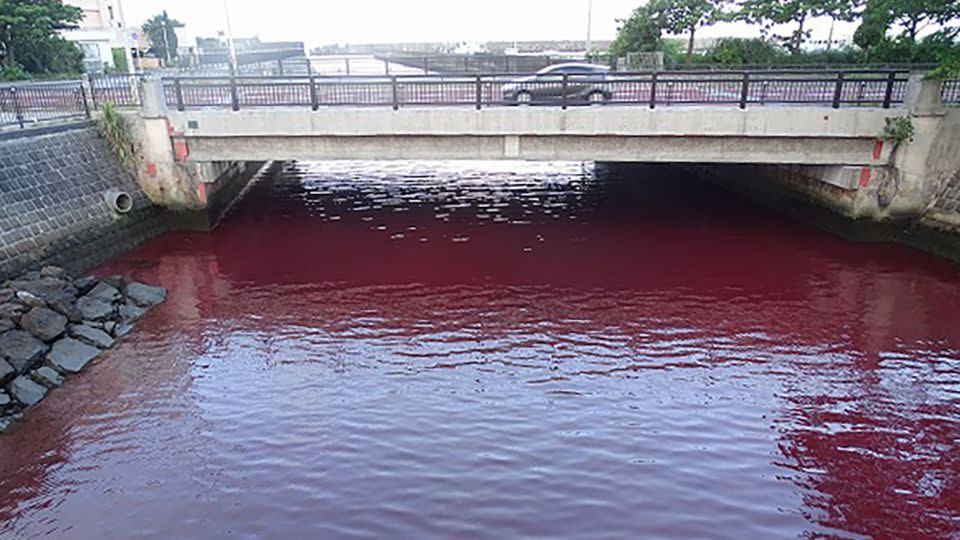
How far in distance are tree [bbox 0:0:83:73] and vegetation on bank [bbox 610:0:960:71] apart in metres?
33.2

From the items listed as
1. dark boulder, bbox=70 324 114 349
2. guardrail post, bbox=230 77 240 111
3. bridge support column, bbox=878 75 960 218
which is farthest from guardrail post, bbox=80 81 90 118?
bridge support column, bbox=878 75 960 218

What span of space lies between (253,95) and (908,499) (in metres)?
17.3

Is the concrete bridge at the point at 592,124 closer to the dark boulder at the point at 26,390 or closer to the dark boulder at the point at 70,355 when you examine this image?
the dark boulder at the point at 70,355

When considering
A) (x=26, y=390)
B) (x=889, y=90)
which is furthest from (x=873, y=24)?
(x=26, y=390)

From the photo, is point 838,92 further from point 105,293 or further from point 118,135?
point 118,135

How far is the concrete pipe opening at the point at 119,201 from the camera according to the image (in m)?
17.6

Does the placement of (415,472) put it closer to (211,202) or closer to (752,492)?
(752,492)

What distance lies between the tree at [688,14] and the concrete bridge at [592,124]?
20414 millimetres

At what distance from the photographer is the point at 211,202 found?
65.5ft

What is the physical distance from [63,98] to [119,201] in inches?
167

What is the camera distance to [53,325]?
11.8 meters

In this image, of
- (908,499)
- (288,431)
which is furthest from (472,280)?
(908,499)

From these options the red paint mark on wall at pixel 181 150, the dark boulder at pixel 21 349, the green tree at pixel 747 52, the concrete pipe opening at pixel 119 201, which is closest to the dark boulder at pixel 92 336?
the dark boulder at pixel 21 349

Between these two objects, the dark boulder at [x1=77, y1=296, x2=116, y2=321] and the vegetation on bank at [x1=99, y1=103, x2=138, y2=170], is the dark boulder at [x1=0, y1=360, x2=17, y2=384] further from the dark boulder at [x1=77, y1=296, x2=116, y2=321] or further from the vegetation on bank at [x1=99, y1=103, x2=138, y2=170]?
the vegetation on bank at [x1=99, y1=103, x2=138, y2=170]
